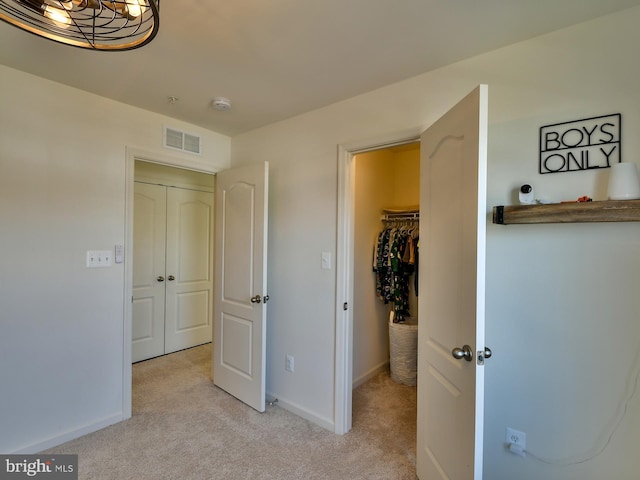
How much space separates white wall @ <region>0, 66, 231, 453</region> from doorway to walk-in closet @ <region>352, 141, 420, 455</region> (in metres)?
1.93

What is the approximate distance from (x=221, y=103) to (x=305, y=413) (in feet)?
7.97

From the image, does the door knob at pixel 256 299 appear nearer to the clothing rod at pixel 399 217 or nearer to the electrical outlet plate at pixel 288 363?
the electrical outlet plate at pixel 288 363

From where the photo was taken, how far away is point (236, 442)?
6.83 feet

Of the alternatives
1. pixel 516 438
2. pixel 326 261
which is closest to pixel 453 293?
pixel 516 438

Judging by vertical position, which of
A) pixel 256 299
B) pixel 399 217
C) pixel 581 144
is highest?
pixel 581 144

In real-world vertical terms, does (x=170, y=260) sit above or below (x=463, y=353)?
above

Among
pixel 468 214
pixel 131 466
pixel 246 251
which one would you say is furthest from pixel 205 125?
pixel 131 466

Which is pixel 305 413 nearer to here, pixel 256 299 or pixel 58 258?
pixel 256 299

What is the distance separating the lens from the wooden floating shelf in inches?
47.7

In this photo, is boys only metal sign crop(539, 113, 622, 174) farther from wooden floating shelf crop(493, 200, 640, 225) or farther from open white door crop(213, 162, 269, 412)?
open white door crop(213, 162, 269, 412)

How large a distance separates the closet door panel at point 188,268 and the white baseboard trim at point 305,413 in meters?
1.73

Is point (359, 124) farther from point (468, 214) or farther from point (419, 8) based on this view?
point (468, 214)

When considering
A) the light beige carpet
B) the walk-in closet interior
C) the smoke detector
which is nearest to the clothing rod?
Answer: the walk-in closet interior

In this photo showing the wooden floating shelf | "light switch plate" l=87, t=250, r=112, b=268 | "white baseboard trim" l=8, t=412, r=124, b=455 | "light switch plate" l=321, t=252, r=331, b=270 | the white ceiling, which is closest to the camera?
the wooden floating shelf
